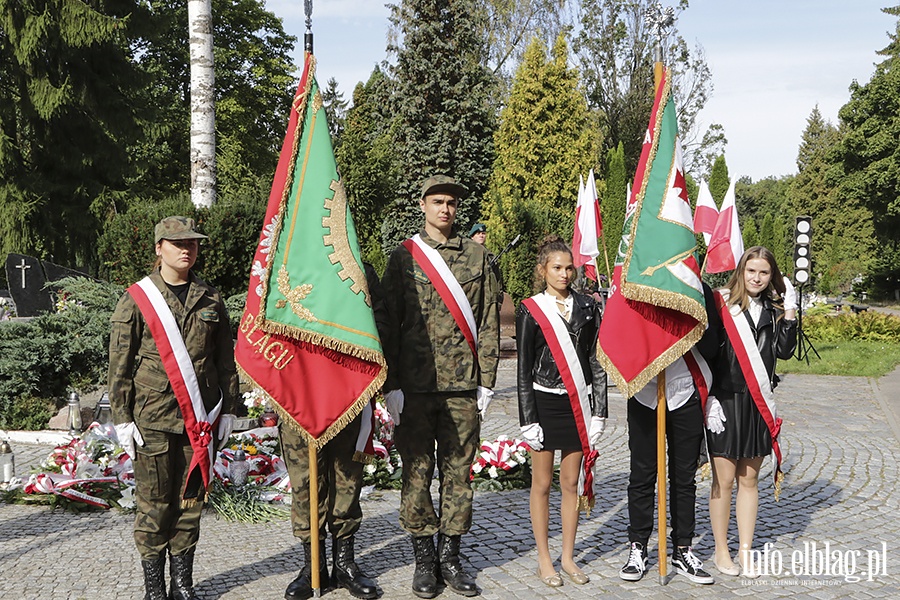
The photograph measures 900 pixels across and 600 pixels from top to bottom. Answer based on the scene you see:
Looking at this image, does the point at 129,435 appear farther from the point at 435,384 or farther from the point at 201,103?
the point at 201,103

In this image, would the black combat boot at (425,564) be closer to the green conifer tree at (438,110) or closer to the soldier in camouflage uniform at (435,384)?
the soldier in camouflage uniform at (435,384)

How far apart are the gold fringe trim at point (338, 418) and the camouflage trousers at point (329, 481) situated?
10 centimetres

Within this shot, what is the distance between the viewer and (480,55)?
37375 millimetres

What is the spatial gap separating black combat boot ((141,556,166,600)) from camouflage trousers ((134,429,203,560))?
37 mm

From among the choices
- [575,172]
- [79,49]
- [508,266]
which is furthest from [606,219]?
[79,49]

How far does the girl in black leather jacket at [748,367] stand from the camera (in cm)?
A: 459

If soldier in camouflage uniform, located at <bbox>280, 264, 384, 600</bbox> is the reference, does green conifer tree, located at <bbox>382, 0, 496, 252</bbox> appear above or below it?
above

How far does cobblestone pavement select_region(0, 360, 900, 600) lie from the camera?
4488 mm

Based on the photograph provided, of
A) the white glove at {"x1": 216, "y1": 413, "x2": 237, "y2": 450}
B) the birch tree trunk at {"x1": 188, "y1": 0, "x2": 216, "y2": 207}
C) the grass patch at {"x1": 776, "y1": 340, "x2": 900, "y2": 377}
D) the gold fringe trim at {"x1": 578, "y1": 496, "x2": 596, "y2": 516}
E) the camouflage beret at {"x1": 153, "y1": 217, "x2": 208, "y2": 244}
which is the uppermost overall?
the birch tree trunk at {"x1": 188, "y1": 0, "x2": 216, "y2": 207}

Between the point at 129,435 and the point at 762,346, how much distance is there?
3.50 m

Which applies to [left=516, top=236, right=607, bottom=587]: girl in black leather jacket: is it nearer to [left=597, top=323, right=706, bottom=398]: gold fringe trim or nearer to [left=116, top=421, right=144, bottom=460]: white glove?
[left=597, top=323, right=706, bottom=398]: gold fringe trim

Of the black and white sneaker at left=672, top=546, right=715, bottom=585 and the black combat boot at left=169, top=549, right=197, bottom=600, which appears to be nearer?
the black combat boot at left=169, top=549, right=197, bottom=600

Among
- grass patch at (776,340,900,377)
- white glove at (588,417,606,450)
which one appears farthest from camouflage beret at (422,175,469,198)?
grass patch at (776,340,900,377)

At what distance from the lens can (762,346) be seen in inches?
182
